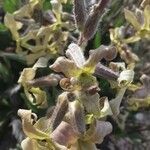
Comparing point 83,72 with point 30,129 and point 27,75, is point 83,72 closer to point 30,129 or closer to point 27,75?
point 30,129

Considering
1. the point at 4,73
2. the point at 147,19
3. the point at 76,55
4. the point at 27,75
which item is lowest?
the point at 4,73

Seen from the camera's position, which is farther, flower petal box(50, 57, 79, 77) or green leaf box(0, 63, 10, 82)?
green leaf box(0, 63, 10, 82)

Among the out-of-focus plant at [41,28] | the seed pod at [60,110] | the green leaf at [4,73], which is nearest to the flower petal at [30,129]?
the seed pod at [60,110]

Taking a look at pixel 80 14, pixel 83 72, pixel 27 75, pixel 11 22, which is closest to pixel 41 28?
pixel 11 22

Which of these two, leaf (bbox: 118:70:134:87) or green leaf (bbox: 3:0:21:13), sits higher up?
leaf (bbox: 118:70:134:87)

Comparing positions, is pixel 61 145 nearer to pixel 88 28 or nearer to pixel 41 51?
pixel 88 28

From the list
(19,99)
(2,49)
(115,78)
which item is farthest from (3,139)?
(115,78)

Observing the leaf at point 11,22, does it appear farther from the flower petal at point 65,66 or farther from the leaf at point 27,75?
the flower petal at point 65,66

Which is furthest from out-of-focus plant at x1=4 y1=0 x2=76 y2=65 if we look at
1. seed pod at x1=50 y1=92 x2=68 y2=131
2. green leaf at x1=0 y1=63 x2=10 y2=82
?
seed pod at x1=50 y1=92 x2=68 y2=131

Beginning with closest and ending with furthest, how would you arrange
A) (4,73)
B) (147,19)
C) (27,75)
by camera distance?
(27,75), (147,19), (4,73)

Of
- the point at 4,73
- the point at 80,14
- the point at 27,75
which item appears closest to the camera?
the point at 80,14

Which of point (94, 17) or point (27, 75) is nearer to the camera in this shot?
point (94, 17)

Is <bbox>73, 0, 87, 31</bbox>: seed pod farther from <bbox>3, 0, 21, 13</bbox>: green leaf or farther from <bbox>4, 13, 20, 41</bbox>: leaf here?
<bbox>3, 0, 21, 13</bbox>: green leaf
